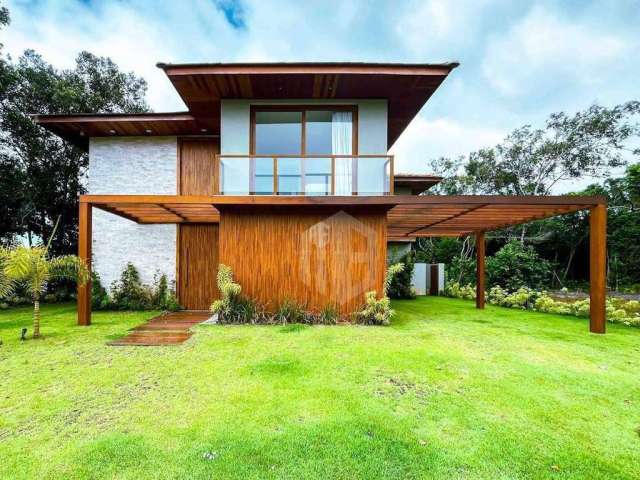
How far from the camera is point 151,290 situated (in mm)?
9133

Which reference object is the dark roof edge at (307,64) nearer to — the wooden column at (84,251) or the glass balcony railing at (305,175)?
the glass balcony railing at (305,175)

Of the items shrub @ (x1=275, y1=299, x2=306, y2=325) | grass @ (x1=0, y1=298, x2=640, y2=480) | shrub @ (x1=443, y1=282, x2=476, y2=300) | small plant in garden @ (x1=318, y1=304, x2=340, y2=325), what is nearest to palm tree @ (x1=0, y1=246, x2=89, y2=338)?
grass @ (x1=0, y1=298, x2=640, y2=480)

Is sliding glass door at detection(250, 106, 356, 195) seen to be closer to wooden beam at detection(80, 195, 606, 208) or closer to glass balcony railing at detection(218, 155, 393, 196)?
glass balcony railing at detection(218, 155, 393, 196)

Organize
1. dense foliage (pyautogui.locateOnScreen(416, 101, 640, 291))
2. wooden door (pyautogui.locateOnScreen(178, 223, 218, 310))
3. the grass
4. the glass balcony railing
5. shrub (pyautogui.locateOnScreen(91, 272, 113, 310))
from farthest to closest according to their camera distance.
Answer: dense foliage (pyautogui.locateOnScreen(416, 101, 640, 291)) < wooden door (pyautogui.locateOnScreen(178, 223, 218, 310)) < shrub (pyautogui.locateOnScreen(91, 272, 113, 310)) < the glass balcony railing < the grass

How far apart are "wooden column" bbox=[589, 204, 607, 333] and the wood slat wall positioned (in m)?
4.51

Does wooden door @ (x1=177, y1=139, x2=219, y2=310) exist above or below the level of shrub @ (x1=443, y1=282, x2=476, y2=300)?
above

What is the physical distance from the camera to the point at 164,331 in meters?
6.38

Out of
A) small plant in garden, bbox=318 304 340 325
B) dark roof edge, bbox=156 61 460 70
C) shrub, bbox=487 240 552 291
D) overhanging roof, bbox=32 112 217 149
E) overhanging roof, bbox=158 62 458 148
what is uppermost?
dark roof edge, bbox=156 61 460 70

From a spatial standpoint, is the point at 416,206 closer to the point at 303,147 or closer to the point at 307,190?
the point at 307,190

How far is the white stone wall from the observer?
9.29 m

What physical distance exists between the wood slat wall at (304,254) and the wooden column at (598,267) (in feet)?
14.8

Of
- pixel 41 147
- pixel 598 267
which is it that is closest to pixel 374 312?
pixel 598 267

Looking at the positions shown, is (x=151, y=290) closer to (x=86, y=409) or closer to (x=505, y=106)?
(x=86, y=409)

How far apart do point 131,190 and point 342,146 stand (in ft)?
22.4
